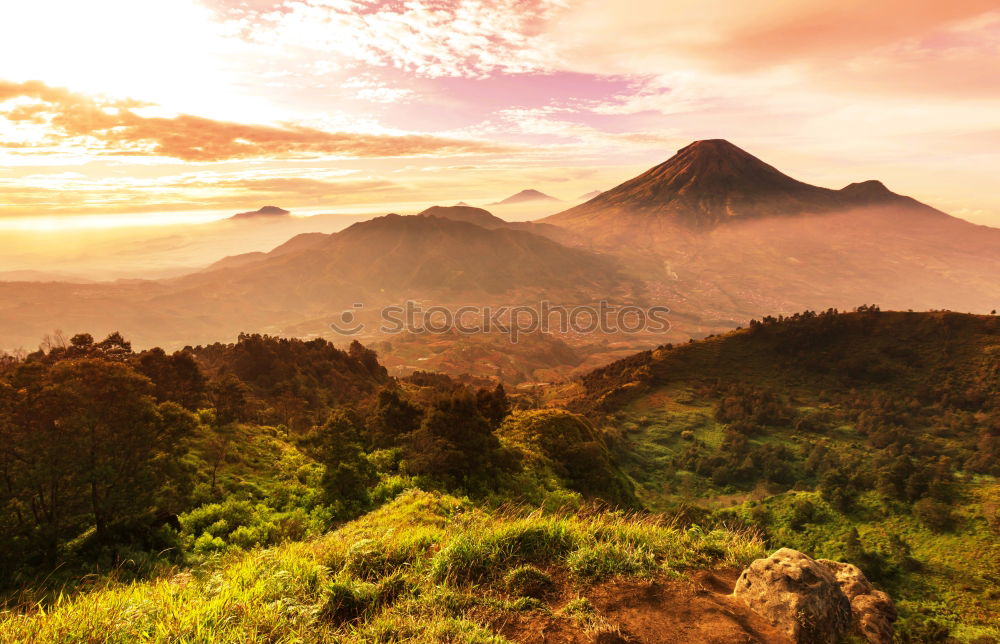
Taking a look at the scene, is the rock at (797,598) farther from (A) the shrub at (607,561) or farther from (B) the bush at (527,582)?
(B) the bush at (527,582)

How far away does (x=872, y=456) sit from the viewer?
57969 mm

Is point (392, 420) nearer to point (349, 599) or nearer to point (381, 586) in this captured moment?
point (381, 586)

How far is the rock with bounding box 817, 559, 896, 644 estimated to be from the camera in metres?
7.22

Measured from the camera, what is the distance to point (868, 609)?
25.5ft

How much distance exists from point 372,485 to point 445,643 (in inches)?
522

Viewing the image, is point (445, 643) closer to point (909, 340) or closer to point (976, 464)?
point (976, 464)

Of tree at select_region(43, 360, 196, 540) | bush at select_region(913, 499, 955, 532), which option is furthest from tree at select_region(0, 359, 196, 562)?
bush at select_region(913, 499, 955, 532)

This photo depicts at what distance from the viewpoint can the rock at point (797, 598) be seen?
6.72 metres

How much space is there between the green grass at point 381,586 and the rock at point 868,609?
1647 mm

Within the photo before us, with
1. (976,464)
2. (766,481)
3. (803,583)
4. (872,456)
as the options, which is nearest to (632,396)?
(766,481)

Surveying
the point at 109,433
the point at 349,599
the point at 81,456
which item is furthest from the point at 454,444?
the point at 349,599

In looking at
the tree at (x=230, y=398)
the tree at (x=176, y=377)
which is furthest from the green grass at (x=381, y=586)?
the tree at (x=176, y=377)

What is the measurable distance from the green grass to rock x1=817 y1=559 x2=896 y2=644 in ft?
5.41

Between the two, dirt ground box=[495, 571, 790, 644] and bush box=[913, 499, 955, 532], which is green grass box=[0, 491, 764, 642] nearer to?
dirt ground box=[495, 571, 790, 644]
